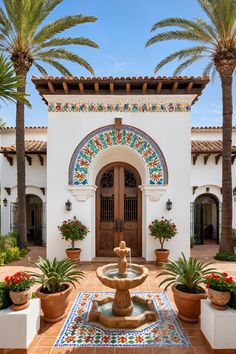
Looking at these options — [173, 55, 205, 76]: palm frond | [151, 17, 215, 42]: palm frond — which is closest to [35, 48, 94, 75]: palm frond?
[151, 17, 215, 42]: palm frond

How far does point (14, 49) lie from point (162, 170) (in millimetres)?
7961

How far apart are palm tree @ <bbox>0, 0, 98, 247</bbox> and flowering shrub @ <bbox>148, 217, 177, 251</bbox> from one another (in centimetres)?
580

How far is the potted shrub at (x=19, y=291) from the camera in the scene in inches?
152

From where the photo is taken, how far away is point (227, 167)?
9438mm

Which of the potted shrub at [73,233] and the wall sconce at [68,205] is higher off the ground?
the wall sconce at [68,205]

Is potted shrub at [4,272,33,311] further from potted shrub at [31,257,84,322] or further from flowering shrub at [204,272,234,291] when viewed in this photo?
flowering shrub at [204,272,234,291]

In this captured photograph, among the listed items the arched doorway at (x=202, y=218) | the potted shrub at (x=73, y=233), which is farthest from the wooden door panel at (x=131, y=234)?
the arched doorway at (x=202, y=218)

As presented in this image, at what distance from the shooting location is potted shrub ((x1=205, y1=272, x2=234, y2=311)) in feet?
12.6

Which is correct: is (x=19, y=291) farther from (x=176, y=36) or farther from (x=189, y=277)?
(x=176, y=36)

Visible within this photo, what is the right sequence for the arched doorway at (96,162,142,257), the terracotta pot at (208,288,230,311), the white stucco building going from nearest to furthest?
the terracotta pot at (208,288,230,311), the white stucco building, the arched doorway at (96,162,142,257)

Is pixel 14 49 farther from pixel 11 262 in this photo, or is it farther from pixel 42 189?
pixel 11 262

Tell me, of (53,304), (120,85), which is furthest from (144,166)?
(53,304)

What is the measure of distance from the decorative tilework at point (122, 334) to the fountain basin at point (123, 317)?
3.8 inches

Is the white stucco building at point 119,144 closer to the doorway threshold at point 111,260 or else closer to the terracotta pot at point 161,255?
the doorway threshold at point 111,260
